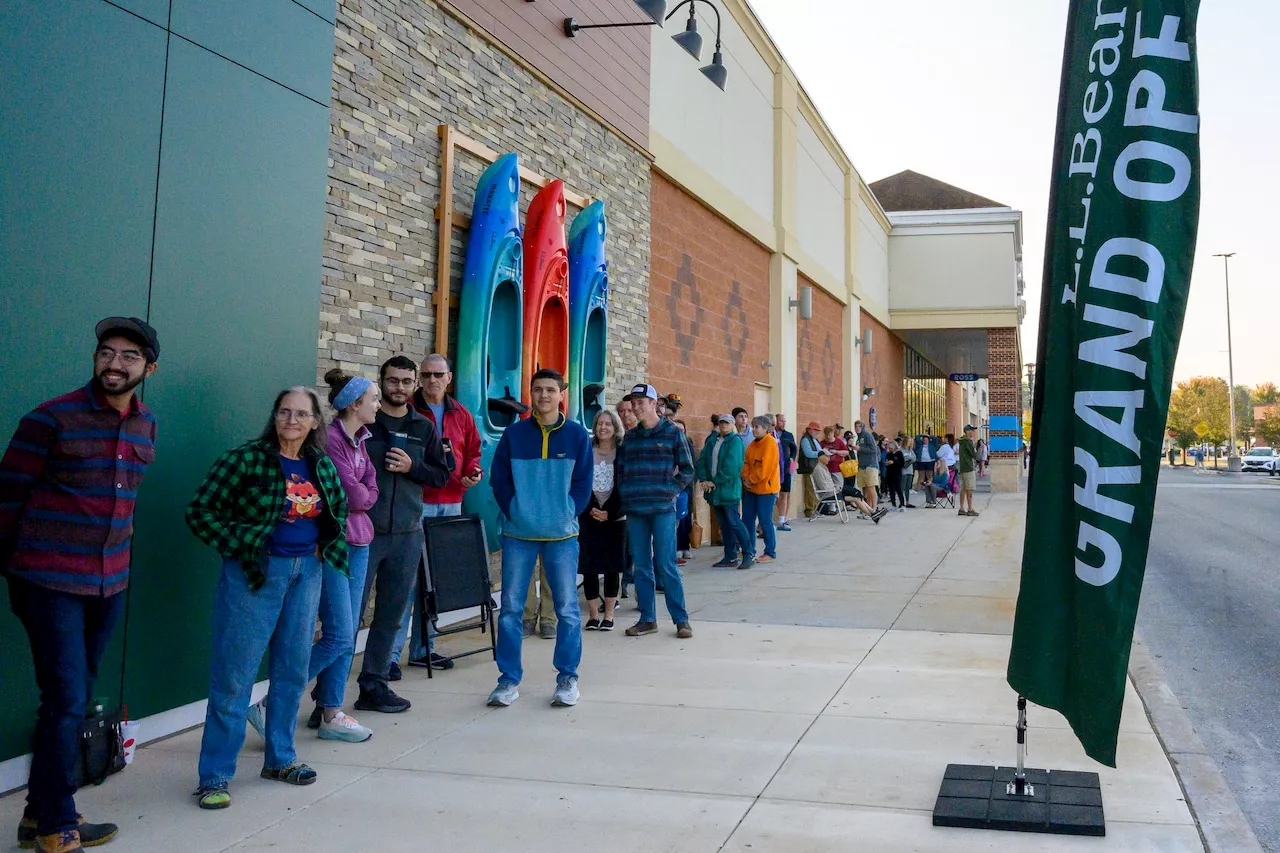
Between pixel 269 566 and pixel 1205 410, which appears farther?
pixel 1205 410

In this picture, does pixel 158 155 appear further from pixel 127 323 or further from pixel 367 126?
pixel 367 126

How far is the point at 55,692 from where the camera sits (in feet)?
11.7

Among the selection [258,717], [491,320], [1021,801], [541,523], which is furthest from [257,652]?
[491,320]

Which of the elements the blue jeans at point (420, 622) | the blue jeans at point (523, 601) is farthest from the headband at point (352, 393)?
the blue jeans at point (420, 622)

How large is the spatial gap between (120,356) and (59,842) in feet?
5.59

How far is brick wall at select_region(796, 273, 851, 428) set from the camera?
68.0ft

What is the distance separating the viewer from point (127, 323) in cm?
382

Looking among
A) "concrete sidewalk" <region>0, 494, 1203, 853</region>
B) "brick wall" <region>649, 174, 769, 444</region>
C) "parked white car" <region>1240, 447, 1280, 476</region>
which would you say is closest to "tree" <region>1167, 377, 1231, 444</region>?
"parked white car" <region>1240, 447, 1280, 476</region>

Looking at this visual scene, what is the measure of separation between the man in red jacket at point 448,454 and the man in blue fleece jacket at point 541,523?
526 millimetres

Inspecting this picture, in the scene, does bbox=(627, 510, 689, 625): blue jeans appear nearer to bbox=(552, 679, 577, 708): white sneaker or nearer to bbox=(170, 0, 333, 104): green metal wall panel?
bbox=(552, 679, 577, 708): white sneaker

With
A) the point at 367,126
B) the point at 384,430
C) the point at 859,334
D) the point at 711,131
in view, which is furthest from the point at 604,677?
the point at 859,334

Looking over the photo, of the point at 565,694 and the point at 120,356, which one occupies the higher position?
the point at 120,356

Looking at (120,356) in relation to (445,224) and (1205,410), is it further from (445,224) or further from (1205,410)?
(1205,410)

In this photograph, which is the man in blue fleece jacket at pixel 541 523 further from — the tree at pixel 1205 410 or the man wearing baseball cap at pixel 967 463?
the tree at pixel 1205 410
